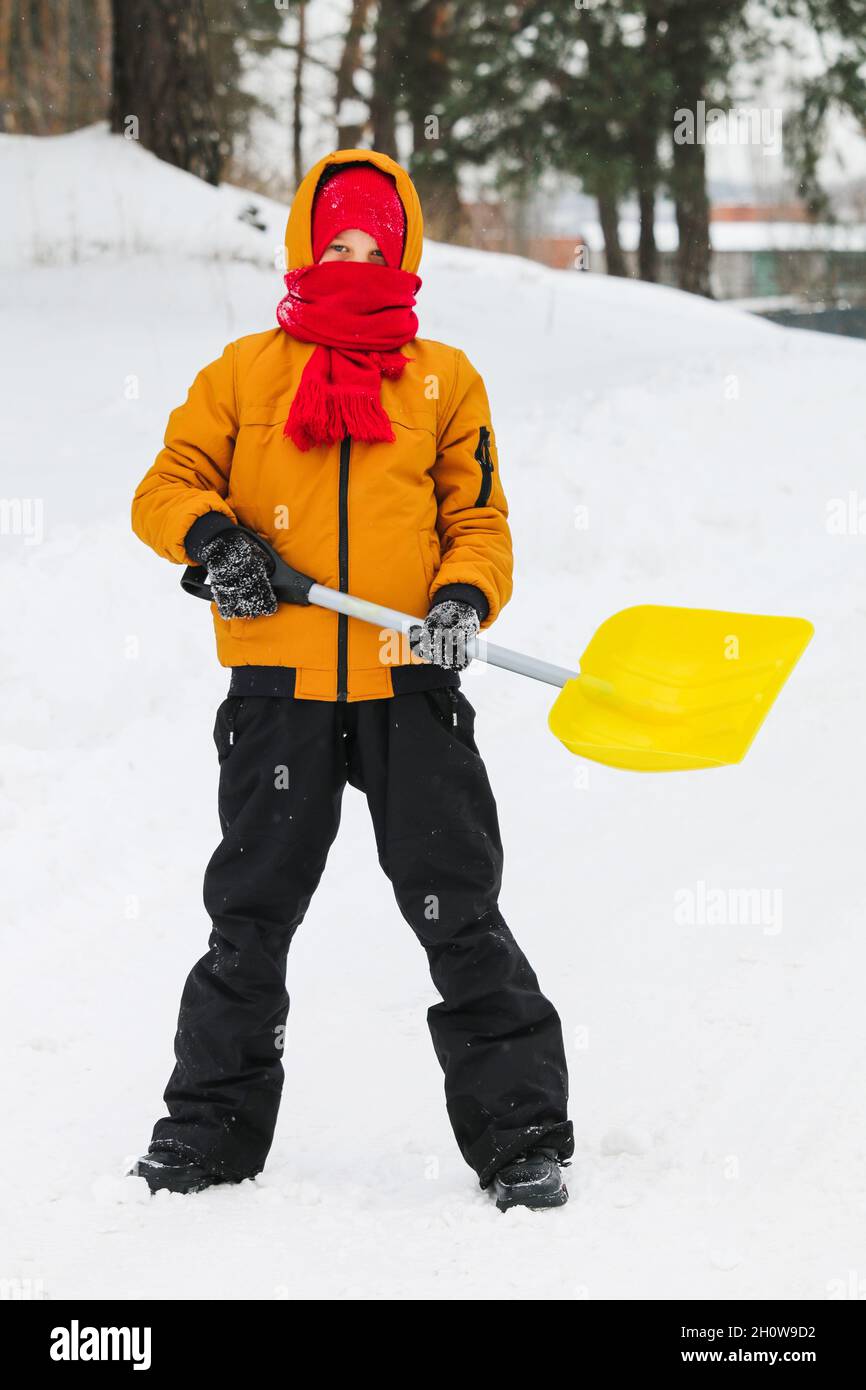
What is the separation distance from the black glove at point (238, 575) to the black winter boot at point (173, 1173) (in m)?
0.94

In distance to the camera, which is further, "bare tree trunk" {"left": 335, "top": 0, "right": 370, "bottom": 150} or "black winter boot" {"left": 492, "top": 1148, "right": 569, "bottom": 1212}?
"bare tree trunk" {"left": 335, "top": 0, "right": 370, "bottom": 150}

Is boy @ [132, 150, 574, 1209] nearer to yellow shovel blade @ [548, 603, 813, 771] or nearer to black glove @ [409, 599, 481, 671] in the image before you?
black glove @ [409, 599, 481, 671]

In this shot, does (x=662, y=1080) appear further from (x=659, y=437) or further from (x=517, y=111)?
(x=517, y=111)

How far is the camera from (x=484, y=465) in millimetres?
2611

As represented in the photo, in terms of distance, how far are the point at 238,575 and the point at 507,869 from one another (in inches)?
72.8

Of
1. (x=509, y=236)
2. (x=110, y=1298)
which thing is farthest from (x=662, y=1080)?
(x=509, y=236)

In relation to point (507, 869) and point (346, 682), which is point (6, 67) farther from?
point (346, 682)

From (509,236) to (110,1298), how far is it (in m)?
31.0

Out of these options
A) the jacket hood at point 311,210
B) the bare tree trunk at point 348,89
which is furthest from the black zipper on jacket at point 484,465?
the bare tree trunk at point 348,89

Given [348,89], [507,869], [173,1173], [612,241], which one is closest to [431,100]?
[612,241]

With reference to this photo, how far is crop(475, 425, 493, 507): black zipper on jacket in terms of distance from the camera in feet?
8.54

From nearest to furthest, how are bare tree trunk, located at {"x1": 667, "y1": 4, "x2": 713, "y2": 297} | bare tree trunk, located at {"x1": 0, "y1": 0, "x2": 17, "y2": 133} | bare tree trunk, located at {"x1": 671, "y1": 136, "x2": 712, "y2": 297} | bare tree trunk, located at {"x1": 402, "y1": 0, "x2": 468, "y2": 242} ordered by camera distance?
1. bare tree trunk, located at {"x1": 667, "y1": 4, "x2": 713, "y2": 297}
2. bare tree trunk, located at {"x1": 402, "y1": 0, "x2": 468, "y2": 242}
3. bare tree trunk, located at {"x1": 671, "y1": 136, "x2": 712, "y2": 297}
4. bare tree trunk, located at {"x1": 0, "y1": 0, "x2": 17, "y2": 133}

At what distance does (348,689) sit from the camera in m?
2.48

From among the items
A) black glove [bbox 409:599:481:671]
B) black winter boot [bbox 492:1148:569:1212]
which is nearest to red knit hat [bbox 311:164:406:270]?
black glove [bbox 409:599:481:671]
